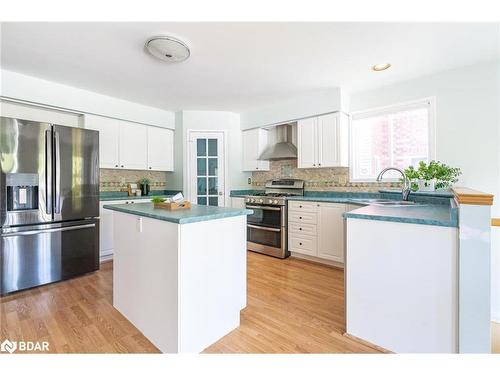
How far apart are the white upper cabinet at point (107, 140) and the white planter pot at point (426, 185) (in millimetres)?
3916

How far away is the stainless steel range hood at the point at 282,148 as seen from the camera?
3.90m

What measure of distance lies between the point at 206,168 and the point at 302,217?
6.26 feet

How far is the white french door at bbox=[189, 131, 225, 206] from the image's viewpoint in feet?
13.6

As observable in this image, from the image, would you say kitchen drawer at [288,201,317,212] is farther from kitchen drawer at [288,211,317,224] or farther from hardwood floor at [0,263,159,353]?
hardwood floor at [0,263,159,353]

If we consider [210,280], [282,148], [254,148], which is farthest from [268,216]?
[210,280]

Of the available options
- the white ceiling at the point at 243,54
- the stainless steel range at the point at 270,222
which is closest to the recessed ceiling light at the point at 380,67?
the white ceiling at the point at 243,54

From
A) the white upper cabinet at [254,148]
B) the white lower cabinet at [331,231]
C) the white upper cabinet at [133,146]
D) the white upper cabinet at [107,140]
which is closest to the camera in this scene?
the white lower cabinet at [331,231]

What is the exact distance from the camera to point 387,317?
60.6 inches

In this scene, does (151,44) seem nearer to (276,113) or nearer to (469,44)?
(276,113)

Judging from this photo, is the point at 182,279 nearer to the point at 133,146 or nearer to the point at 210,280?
the point at 210,280

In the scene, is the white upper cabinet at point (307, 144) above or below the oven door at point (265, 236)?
above

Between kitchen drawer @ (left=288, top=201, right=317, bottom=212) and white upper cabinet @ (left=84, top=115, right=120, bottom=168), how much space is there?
8.82ft

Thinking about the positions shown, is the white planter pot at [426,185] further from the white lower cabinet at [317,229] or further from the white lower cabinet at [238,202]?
the white lower cabinet at [238,202]
